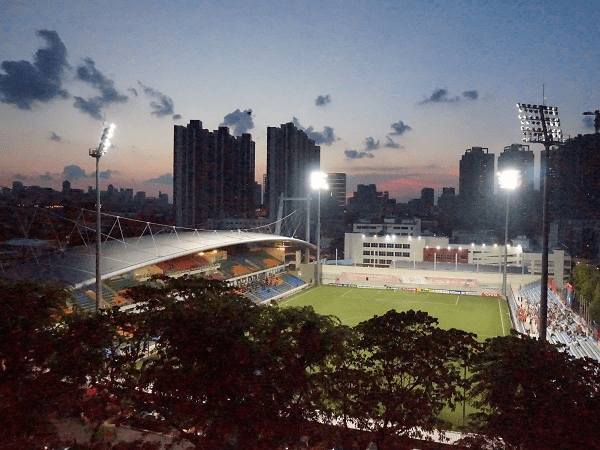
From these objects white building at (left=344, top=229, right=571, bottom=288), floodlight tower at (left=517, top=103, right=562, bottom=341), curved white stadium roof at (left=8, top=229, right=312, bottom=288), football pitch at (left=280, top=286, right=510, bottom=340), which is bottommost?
football pitch at (left=280, top=286, right=510, bottom=340)

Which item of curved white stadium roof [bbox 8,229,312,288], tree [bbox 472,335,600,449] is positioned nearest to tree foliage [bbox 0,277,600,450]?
tree [bbox 472,335,600,449]

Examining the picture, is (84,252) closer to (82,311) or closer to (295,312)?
(82,311)

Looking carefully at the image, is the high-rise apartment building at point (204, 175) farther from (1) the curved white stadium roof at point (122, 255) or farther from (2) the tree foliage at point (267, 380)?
(2) the tree foliage at point (267, 380)

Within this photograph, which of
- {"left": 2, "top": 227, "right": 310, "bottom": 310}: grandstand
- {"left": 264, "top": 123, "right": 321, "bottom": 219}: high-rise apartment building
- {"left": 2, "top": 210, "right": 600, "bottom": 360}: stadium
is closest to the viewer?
{"left": 2, "top": 227, "right": 310, "bottom": 310}: grandstand

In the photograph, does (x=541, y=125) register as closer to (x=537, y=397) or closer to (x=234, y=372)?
(x=537, y=397)

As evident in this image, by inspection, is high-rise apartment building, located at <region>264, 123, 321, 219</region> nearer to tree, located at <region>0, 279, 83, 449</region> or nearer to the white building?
the white building

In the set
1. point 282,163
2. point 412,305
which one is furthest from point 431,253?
point 282,163
